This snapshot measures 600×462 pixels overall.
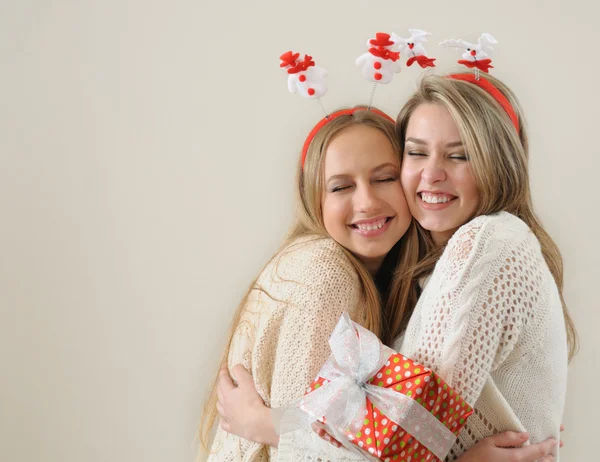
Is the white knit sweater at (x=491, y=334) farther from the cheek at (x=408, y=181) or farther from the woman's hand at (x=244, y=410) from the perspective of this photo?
the cheek at (x=408, y=181)

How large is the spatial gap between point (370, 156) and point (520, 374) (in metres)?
0.73

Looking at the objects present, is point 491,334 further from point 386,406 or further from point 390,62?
point 390,62

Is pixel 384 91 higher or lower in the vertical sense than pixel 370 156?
higher

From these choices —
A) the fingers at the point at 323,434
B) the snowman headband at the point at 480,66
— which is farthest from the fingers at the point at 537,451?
the snowman headband at the point at 480,66

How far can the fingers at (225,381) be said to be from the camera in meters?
1.97

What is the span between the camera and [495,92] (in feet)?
6.27

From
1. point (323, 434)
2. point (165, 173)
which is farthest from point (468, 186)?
point (165, 173)

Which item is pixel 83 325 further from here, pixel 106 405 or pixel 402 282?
pixel 402 282

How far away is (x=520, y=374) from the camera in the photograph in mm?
1620

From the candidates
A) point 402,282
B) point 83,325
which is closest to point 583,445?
point 402,282

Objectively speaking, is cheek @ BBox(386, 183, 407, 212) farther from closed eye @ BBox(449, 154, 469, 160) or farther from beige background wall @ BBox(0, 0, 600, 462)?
beige background wall @ BBox(0, 0, 600, 462)

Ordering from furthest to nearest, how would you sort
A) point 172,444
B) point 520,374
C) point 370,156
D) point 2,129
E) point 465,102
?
Result: point 172,444, point 2,129, point 370,156, point 465,102, point 520,374

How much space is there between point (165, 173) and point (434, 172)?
125 cm

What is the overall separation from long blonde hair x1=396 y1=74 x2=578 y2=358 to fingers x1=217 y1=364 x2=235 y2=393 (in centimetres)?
83
